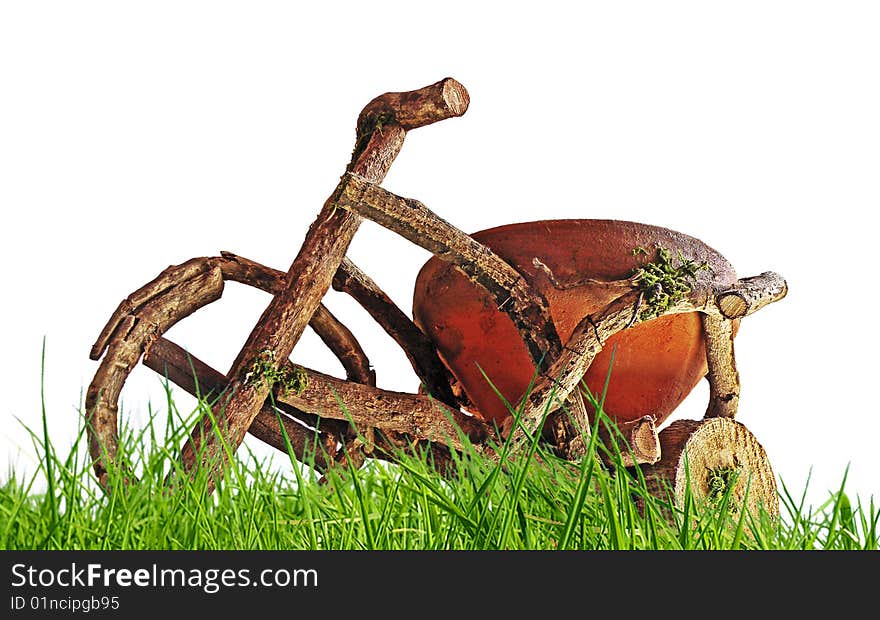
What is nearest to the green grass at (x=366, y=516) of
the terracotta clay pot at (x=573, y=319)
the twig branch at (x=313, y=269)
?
the twig branch at (x=313, y=269)

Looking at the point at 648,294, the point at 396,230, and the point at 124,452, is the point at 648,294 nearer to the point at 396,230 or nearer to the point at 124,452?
the point at 396,230

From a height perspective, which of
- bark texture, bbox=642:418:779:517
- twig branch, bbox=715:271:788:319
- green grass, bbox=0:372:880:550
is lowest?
green grass, bbox=0:372:880:550

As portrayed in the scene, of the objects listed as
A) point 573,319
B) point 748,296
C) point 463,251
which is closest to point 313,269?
point 463,251

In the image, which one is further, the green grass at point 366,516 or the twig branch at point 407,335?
the twig branch at point 407,335

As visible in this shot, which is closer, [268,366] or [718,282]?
[268,366]

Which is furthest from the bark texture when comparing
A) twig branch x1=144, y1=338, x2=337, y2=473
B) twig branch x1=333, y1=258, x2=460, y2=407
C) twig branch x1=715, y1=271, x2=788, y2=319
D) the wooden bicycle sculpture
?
twig branch x1=144, y1=338, x2=337, y2=473

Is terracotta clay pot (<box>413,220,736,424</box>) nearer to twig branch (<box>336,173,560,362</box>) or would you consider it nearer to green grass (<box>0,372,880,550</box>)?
twig branch (<box>336,173,560,362</box>)

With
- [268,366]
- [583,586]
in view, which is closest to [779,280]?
[268,366]

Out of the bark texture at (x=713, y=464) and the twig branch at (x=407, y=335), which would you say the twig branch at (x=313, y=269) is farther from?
the bark texture at (x=713, y=464)
